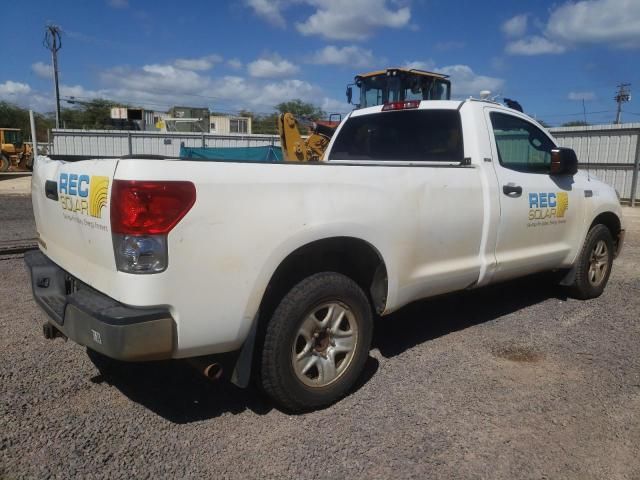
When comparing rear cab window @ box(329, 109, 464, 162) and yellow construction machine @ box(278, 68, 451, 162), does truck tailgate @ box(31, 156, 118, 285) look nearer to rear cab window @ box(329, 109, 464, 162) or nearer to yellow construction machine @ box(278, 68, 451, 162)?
rear cab window @ box(329, 109, 464, 162)

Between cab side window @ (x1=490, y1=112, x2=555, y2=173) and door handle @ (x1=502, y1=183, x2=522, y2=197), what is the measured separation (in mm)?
183

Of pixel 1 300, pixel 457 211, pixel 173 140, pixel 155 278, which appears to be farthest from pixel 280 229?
pixel 173 140

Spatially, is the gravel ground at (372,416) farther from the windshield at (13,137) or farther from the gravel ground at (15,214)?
the windshield at (13,137)

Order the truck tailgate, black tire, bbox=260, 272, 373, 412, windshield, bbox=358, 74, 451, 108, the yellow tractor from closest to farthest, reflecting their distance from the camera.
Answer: the truck tailgate < black tire, bbox=260, 272, 373, 412 < windshield, bbox=358, 74, 451, 108 < the yellow tractor

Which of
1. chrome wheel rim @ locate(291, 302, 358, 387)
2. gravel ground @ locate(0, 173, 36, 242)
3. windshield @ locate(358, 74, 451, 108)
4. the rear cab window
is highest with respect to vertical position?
windshield @ locate(358, 74, 451, 108)

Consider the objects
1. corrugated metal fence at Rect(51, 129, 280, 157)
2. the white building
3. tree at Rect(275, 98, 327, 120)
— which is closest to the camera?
corrugated metal fence at Rect(51, 129, 280, 157)

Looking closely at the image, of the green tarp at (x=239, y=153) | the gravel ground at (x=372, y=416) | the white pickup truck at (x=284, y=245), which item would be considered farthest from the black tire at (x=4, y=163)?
the white pickup truck at (x=284, y=245)

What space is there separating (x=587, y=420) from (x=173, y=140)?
2483 centimetres

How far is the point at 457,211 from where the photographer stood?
3812 mm

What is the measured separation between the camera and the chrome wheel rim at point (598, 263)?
554cm

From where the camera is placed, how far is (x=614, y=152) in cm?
1797

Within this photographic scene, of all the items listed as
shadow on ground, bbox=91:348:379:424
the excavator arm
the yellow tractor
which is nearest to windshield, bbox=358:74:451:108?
the excavator arm

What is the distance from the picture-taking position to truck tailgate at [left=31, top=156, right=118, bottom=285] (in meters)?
2.55

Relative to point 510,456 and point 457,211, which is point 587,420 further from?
point 457,211
